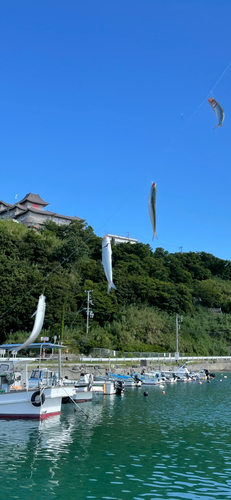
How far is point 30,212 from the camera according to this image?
8638 centimetres

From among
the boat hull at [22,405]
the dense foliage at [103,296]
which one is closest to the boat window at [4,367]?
the boat hull at [22,405]

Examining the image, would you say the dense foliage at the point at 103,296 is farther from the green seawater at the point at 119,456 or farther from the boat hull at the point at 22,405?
the green seawater at the point at 119,456

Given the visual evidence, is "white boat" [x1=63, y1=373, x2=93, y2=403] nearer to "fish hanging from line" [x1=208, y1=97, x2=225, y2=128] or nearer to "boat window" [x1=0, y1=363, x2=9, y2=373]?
"boat window" [x1=0, y1=363, x2=9, y2=373]

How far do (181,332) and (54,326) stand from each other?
21254 millimetres

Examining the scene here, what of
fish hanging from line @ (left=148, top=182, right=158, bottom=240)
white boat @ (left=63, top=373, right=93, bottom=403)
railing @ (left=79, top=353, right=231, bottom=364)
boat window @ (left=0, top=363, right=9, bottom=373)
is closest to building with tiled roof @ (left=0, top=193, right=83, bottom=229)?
railing @ (left=79, top=353, right=231, bottom=364)

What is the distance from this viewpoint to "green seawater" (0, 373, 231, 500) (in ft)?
30.1

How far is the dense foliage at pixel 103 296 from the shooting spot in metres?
47.7

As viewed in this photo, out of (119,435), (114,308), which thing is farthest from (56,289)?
(119,435)

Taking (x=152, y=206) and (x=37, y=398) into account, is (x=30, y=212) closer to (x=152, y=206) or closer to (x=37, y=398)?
(x=37, y=398)

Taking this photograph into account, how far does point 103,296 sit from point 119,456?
41.5 meters

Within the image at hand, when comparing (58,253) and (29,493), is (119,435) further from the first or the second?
(58,253)

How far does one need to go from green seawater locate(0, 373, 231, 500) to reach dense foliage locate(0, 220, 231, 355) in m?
21.0

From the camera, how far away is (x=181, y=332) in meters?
59.5

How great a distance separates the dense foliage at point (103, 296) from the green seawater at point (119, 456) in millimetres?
21039
